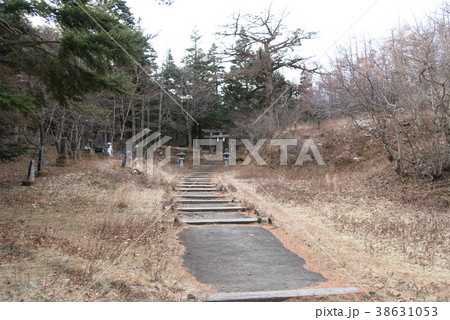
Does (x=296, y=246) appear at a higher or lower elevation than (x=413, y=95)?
lower

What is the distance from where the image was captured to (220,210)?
9.34 m

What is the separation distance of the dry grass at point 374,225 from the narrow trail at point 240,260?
1.46 feet

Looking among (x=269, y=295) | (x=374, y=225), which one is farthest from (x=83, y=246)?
(x=374, y=225)

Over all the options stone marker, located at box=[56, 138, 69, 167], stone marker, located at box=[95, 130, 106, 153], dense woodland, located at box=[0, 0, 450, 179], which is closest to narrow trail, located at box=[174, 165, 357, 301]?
dense woodland, located at box=[0, 0, 450, 179]

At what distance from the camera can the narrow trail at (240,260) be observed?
3.83 m

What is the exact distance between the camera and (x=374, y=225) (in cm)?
711

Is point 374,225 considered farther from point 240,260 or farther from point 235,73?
point 235,73

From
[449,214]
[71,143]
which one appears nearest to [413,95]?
[449,214]

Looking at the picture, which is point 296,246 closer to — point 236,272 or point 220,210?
point 236,272

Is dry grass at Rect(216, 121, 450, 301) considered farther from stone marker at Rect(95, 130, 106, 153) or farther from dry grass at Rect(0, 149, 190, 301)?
stone marker at Rect(95, 130, 106, 153)

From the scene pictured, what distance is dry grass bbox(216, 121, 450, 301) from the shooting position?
171 inches

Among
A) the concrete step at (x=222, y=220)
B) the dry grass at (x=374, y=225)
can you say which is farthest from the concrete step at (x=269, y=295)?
the concrete step at (x=222, y=220)

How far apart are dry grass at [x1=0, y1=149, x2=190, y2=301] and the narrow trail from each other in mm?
455
